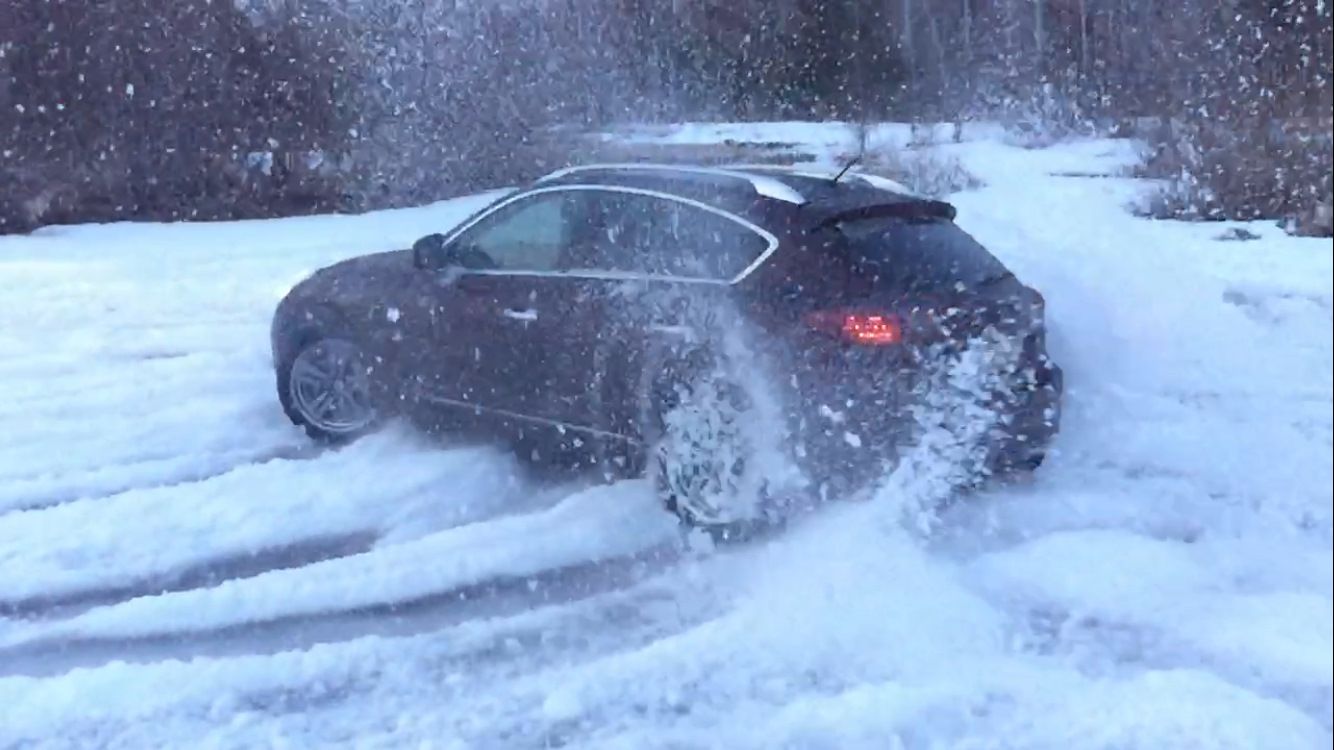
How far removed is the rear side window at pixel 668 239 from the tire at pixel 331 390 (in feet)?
4.90

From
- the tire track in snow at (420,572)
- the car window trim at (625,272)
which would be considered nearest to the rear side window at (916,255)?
the car window trim at (625,272)

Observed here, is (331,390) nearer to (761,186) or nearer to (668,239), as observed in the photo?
(668,239)

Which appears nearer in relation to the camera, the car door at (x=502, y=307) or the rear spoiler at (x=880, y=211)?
the rear spoiler at (x=880, y=211)

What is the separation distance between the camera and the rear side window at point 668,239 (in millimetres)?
5547

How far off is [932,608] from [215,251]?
8856 millimetres

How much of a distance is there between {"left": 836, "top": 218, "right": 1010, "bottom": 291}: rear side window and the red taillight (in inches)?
7.1

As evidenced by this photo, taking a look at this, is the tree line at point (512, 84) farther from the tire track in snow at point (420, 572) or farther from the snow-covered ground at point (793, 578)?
the tire track in snow at point (420, 572)

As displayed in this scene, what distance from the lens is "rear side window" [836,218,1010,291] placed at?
17.4 ft

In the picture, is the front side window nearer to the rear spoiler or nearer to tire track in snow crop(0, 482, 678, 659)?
tire track in snow crop(0, 482, 678, 659)

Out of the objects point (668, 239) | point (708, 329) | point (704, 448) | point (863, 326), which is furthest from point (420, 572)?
point (863, 326)

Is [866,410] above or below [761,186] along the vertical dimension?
below

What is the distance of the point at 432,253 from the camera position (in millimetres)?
6426

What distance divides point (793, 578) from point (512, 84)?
29.0ft

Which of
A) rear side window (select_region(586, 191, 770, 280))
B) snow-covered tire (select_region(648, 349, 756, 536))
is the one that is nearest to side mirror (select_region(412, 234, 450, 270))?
rear side window (select_region(586, 191, 770, 280))
